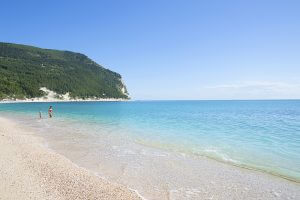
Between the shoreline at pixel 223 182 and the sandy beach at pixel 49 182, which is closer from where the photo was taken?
the sandy beach at pixel 49 182

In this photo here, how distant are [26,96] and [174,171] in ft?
533

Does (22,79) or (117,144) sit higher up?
(22,79)

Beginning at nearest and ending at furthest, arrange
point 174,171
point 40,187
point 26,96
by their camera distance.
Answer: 1. point 40,187
2. point 174,171
3. point 26,96

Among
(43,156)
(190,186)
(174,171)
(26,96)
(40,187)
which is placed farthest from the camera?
(26,96)

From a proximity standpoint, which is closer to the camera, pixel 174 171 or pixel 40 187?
pixel 40 187

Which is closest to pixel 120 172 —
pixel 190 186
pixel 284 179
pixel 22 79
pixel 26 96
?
pixel 190 186

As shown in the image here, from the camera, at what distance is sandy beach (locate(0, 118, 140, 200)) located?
952 cm

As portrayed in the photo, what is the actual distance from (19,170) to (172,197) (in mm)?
6848

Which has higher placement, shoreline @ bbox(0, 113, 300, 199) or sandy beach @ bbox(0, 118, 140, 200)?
sandy beach @ bbox(0, 118, 140, 200)

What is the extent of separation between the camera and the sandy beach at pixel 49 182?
9.52 metres

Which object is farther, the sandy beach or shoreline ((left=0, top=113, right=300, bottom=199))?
shoreline ((left=0, top=113, right=300, bottom=199))

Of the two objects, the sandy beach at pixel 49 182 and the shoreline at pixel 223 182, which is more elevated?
the sandy beach at pixel 49 182

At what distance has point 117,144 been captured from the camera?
21.7 metres

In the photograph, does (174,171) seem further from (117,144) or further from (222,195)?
(117,144)
